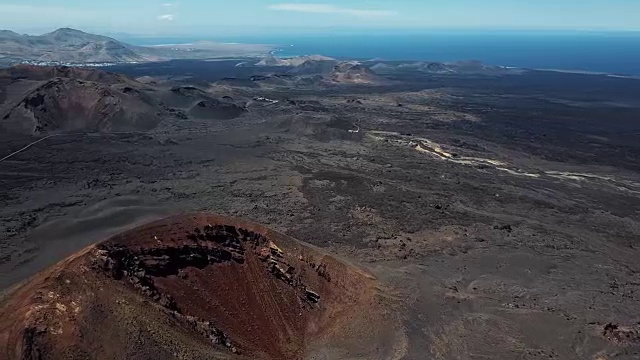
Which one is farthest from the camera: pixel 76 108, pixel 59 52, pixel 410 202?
pixel 59 52

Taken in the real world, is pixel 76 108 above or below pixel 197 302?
above

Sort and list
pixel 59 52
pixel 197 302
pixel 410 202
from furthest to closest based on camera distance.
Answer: pixel 59 52 → pixel 410 202 → pixel 197 302

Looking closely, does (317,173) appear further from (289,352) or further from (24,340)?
(24,340)

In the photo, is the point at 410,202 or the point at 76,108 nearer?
the point at 410,202

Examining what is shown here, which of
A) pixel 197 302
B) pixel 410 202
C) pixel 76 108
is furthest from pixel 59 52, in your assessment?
pixel 197 302

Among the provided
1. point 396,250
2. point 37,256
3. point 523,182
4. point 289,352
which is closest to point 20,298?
point 289,352

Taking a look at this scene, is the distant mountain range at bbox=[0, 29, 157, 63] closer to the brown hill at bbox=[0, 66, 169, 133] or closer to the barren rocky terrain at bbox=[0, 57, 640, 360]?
the brown hill at bbox=[0, 66, 169, 133]

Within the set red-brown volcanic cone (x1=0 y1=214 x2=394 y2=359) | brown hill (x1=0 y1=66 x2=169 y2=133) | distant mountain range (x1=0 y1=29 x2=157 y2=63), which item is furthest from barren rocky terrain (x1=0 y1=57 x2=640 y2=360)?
distant mountain range (x1=0 y1=29 x2=157 y2=63)

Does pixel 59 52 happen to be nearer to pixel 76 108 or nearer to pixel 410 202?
pixel 76 108
